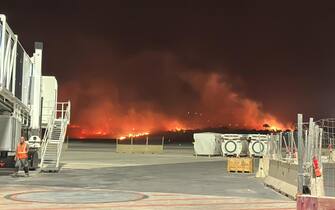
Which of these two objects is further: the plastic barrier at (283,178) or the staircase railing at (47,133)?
the staircase railing at (47,133)

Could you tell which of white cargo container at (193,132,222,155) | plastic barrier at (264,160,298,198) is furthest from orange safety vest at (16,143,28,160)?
white cargo container at (193,132,222,155)

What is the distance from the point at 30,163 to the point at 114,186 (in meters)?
7.97

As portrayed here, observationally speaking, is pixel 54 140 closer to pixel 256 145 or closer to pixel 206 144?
pixel 206 144

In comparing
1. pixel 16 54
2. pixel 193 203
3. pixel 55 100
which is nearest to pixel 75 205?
pixel 193 203

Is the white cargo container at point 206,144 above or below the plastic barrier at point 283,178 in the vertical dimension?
above

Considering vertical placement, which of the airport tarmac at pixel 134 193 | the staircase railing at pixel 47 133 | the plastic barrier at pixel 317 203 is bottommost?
the airport tarmac at pixel 134 193

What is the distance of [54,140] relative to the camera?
28156 mm

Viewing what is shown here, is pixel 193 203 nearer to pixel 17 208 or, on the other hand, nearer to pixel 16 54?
pixel 17 208

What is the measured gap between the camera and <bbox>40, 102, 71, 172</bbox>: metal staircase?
2698 centimetres

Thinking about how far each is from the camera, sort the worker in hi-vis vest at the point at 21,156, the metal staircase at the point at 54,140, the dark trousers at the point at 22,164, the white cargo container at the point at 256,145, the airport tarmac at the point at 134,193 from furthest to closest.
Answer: the white cargo container at the point at 256,145 → the metal staircase at the point at 54,140 → the dark trousers at the point at 22,164 → the worker in hi-vis vest at the point at 21,156 → the airport tarmac at the point at 134,193

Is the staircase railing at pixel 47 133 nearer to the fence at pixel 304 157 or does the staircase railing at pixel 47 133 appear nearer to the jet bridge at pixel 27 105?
the jet bridge at pixel 27 105

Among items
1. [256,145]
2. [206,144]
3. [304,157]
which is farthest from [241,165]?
[256,145]

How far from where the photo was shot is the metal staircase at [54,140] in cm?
2698

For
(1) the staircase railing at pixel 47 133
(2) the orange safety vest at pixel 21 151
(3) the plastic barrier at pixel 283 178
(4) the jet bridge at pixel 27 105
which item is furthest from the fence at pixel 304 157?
(1) the staircase railing at pixel 47 133
